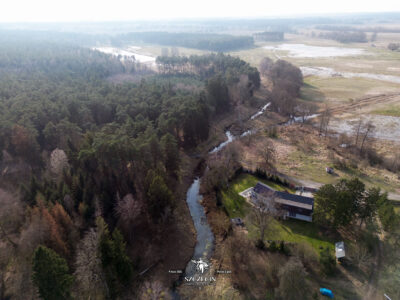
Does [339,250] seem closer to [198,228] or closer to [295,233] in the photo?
[295,233]

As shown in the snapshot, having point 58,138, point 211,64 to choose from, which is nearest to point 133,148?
point 58,138

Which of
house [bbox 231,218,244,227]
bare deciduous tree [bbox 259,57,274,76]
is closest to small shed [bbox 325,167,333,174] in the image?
house [bbox 231,218,244,227]

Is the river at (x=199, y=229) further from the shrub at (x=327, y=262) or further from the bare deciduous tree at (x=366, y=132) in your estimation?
the bare deciduous tree at (x=366, y=132)

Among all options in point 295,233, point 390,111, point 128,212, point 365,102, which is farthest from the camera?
point 365,102

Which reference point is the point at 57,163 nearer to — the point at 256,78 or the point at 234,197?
the point at 234,197

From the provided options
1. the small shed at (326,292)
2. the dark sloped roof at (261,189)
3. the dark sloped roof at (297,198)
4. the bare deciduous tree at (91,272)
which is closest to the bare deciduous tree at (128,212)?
the bare deciduous tree at (91,272)

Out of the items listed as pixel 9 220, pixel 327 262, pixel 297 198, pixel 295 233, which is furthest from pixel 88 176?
pixel 327 262
